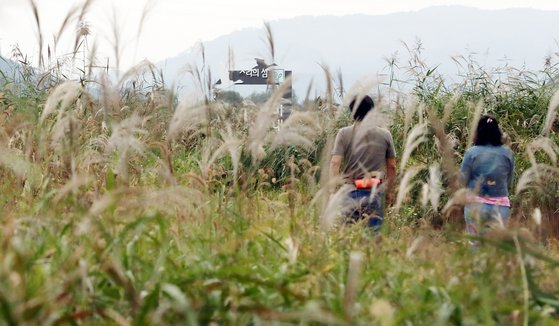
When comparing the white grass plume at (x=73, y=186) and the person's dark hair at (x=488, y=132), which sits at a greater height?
the white grass plume at (x=73, y=186)

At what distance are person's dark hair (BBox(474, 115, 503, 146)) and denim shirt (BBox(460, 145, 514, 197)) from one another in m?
0.05

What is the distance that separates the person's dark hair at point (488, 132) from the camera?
19.3 ft

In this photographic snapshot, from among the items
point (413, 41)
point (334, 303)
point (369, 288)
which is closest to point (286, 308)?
point (334, 303)

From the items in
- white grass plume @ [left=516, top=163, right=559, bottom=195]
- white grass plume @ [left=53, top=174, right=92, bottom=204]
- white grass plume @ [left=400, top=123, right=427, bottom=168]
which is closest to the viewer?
white grass plume @ [left=53, top=174, right=92, bottom=204]

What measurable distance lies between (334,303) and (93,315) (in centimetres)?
71

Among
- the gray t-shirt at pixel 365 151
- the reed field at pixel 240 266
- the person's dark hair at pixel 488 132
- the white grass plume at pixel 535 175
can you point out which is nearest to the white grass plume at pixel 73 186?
the reed field at pixel 240 266

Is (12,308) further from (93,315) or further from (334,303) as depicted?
(334,303)

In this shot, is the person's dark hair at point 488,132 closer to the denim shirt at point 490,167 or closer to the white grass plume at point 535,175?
the denim shirt at point 490,167

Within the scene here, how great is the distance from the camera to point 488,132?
19.3 ft

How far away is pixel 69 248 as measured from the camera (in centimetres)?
266

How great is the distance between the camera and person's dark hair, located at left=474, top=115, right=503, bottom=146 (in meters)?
5.87

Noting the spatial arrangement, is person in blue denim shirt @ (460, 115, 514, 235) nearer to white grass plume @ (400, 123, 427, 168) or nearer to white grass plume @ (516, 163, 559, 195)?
white grass plume @ (516, 163, 559, 195)

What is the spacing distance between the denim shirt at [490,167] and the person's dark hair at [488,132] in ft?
0.16

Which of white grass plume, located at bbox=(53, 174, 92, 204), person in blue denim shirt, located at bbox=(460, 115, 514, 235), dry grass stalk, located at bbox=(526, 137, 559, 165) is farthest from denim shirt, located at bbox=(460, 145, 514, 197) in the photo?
white grass plume, located at bbox=(53, 174, 92, 204)
